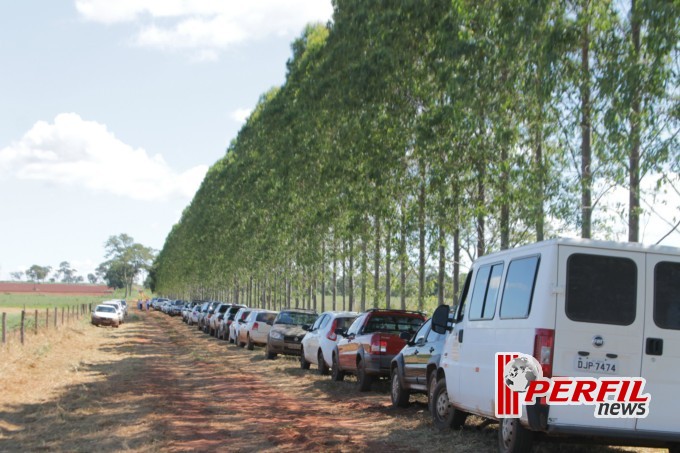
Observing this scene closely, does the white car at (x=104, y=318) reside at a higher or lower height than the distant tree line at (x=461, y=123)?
lower

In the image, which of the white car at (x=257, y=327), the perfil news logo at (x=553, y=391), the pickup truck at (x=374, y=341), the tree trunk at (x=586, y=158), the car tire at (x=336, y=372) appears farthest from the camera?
the white car at (x=257, y=327)

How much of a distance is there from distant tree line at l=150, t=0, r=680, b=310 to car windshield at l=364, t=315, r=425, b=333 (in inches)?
123

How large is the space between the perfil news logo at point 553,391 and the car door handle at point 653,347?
0.42m

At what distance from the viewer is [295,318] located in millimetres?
27406

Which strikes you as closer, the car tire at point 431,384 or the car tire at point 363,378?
the car tire at point 431,384

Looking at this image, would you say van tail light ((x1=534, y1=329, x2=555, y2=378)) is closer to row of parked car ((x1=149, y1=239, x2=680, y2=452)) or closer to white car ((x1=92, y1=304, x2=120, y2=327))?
row of parked car ((x1=149, y1=239, x2=680, y2=452))

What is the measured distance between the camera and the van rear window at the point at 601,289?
820 cm

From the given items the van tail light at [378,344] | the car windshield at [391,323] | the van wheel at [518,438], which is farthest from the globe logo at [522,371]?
the car windshield at [391,323]

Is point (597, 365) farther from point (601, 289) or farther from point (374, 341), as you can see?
point (374, 341)

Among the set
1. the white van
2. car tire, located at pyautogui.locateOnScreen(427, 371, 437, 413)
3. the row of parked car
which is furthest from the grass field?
the white van

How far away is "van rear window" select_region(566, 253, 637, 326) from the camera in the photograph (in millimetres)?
8199

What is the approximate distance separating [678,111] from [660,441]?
552cm

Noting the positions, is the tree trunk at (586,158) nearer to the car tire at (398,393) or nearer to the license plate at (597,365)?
the car tire at (398,393)

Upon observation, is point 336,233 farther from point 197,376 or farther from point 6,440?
point 6,440
